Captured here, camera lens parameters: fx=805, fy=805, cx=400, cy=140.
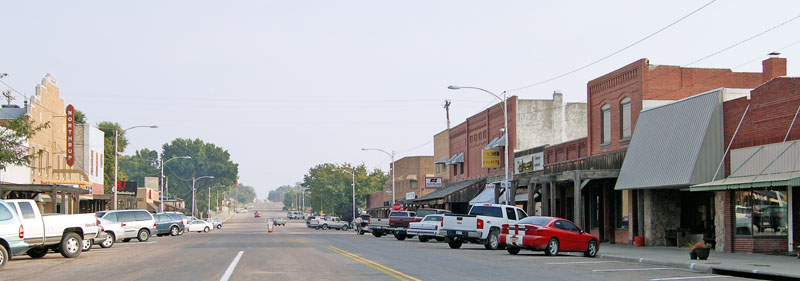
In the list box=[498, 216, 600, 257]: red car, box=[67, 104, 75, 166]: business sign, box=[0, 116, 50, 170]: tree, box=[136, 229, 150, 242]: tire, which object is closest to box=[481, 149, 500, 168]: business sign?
box=[136, 229, 150, 242]: tire

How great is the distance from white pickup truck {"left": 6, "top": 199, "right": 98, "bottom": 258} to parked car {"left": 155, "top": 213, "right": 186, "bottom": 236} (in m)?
28.4

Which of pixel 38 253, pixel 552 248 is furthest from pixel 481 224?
pixel 38 253

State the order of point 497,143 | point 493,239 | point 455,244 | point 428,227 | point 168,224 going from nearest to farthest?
point 493,239
point 455,244
point 428,227
point 497,143
point 168,224

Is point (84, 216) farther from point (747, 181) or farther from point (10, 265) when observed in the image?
point (747, 181)

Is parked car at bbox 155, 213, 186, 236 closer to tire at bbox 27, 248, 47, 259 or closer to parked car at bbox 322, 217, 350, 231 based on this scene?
parked car at bbox 322, 217, 350, 231

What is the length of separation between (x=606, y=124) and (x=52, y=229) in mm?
25478

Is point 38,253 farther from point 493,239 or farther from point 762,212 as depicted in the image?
point 762,212

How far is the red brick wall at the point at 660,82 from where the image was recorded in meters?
35.2

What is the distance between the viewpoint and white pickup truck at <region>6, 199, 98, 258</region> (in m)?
23.6

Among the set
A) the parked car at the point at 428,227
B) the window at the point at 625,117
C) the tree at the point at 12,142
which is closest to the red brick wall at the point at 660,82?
the window at the point at 625,117

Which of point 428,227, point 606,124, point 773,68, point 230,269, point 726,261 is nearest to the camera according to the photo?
point 230,269

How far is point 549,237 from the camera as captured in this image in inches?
1072

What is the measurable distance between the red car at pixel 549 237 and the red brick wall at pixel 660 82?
9543mm

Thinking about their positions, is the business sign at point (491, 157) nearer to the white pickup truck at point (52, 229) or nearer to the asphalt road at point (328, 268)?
the asphalt road at point (328, 268)
